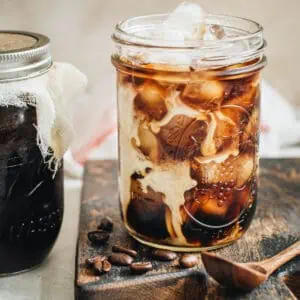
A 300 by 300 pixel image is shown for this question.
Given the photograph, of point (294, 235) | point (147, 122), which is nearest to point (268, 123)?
point (294, 235)

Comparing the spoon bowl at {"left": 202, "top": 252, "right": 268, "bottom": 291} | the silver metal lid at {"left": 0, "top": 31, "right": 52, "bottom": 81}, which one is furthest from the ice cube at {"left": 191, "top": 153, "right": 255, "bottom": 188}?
the silver metal lid at {"left": 0, "top": 31, "right": 52, "bottom": 81}

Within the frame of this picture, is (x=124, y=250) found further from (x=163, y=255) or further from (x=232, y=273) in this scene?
(x=232, y=273)

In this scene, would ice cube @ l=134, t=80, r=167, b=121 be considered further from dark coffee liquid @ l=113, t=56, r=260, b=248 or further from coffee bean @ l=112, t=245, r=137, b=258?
coffee bean @ l=112, t=245, r=137, b=258

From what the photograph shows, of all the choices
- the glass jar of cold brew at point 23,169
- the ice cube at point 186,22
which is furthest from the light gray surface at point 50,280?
the ice cube at point 186,22

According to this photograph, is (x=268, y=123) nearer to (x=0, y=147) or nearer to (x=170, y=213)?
(x=170, y=213)

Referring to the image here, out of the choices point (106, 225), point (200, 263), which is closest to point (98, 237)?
point (106, 225)

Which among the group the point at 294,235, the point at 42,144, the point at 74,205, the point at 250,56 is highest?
the point at 250,56
